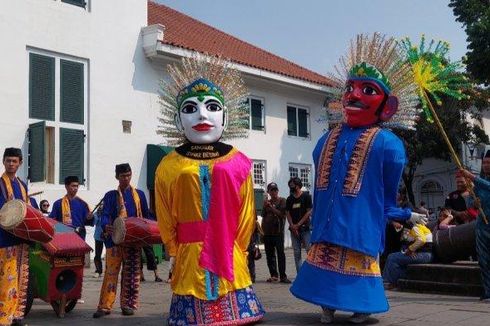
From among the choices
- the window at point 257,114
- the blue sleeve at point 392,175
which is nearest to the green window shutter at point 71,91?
the window at point 257,114

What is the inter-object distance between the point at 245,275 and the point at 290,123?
15278mm

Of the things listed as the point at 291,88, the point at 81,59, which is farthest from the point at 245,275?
the point at 291,88

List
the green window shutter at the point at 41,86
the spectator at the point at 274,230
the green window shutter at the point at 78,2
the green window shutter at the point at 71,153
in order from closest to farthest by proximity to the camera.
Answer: the spectator at the point at 274,230
the green window shutter at the point at 41,86
the green window shutter at the point at 71,153
the green window shutter at the point at 78,2

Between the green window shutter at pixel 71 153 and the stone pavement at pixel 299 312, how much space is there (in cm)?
579

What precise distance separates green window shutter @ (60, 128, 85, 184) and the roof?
3.79 meters

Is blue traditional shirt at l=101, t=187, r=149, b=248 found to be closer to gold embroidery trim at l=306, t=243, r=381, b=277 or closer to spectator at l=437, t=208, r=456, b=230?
gold embroidery trim at l=306, t=243, r=381, b=277

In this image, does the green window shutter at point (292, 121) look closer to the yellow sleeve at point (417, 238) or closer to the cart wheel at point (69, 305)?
the yellow sleeve at point (417, 238)

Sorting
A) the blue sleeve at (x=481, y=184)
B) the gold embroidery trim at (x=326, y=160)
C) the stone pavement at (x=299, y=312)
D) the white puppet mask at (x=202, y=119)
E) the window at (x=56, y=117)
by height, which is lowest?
the stone pavement at (x=299, y=312)

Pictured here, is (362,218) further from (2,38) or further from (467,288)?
(2,38)

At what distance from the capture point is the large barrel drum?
320 inches

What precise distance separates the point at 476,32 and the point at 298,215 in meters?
10.9

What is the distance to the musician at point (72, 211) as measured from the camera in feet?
27.4

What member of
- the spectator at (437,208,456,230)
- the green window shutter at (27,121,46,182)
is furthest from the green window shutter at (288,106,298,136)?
the spectator at (437,208,456,230)

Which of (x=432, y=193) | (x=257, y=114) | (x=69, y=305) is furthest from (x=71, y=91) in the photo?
(x=432, y=193)
